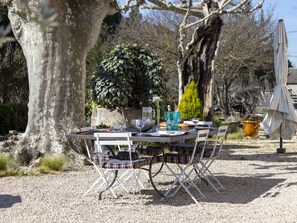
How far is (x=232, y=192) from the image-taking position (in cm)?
660

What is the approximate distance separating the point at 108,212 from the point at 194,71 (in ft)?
27.0

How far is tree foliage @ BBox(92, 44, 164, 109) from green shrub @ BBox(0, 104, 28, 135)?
11.1 ft

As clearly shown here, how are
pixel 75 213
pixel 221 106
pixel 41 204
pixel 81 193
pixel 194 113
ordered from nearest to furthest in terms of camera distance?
pixel 75 213
pixel 41 204
pixel 81 193
pixel 194 113
pixel 221 106

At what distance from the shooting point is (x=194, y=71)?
13.1m

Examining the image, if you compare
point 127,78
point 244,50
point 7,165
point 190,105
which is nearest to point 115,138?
point 7,165

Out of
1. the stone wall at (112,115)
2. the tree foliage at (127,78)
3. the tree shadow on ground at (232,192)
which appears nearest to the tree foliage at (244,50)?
the tree foliage at (127,78)

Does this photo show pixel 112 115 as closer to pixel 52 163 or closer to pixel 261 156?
pixel 261 156

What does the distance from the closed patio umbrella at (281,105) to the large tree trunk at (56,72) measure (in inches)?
185

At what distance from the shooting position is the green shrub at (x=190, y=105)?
12430 mm

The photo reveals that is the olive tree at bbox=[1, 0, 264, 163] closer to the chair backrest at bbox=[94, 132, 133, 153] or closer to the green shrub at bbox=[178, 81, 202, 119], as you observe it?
the chair backrest at bbox=[94, 132, 133, 153]

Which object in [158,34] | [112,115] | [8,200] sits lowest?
[8,200]

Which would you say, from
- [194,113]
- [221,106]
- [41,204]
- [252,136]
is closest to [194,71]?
[194,113]

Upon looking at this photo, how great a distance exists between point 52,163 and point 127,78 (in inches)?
214

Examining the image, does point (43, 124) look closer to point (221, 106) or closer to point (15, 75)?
point (15, 75)
